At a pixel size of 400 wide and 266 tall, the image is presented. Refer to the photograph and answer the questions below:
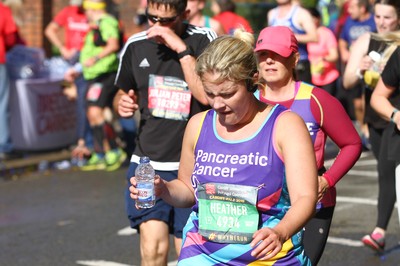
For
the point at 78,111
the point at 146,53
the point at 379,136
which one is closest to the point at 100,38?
the point at 78,111

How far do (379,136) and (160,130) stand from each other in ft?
7.70

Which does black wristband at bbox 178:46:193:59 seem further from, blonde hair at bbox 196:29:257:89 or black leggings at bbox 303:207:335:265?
blonde hair at bbox 196:29:257:89

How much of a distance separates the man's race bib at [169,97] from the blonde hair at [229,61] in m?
1.61

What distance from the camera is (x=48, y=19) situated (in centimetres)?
1666

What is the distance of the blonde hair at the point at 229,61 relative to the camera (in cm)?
393

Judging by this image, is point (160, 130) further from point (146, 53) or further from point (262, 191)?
point (262, 191)

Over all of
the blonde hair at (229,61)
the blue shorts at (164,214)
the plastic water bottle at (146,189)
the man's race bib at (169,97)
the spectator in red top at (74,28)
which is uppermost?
the blonde hair at (229,61)

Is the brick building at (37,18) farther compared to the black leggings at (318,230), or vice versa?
the brick building at (37,18)

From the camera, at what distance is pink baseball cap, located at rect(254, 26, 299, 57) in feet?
17.0

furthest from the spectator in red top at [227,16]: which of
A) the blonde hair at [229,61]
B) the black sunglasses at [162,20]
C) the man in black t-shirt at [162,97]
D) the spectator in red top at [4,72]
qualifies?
the blonde hair at [229,61]

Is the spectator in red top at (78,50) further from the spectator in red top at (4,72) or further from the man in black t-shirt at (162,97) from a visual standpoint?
the man in black t-shirt at (162,97)

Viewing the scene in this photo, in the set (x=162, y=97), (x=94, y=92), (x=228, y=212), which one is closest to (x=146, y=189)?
(x=228, y=212)

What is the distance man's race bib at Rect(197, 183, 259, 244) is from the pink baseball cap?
1.29 m

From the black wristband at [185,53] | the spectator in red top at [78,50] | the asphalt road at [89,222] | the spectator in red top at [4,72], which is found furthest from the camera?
the spectator in red top at [78,50]
